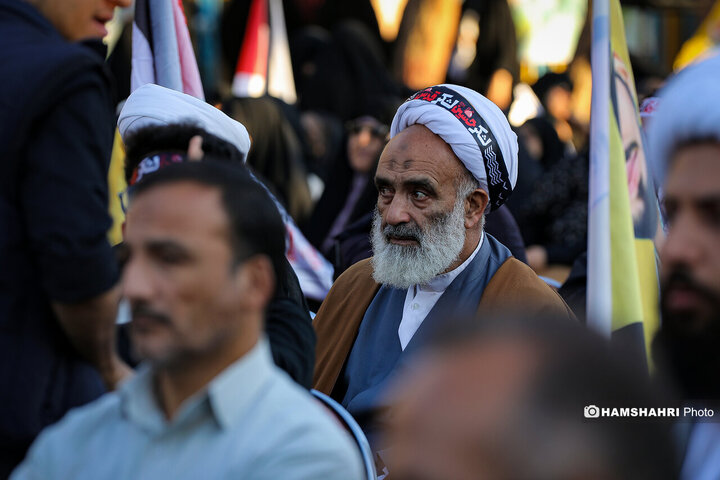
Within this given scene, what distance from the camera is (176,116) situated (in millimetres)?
3410

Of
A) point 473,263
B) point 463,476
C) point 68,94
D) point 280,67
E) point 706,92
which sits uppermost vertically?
point 706,92

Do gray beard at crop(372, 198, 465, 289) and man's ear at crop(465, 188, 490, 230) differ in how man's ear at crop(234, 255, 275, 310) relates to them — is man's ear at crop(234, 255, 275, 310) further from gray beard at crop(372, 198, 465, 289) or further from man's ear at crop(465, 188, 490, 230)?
man's ear at crop(465, 188, 490, 230)

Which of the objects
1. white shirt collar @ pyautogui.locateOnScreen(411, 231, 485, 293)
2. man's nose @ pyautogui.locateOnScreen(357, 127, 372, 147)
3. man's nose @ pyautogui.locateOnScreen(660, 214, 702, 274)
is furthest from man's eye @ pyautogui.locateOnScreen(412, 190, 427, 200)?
man's nose @ pyautogui.locateOnScreen(357, 127, 372, 147)

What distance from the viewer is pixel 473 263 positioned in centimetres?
385

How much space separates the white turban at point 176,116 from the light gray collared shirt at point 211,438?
1490 millimetres

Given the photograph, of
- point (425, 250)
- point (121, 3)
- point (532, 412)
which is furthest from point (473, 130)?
point (532, 412)

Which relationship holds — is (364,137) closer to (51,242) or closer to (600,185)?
(600,185)

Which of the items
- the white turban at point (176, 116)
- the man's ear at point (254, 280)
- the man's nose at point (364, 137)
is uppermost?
the man's ear at point (254, 280)

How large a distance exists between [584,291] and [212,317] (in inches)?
115

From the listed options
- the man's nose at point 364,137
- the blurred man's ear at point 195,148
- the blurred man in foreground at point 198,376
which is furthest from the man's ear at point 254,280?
the man's nose at point 364,137

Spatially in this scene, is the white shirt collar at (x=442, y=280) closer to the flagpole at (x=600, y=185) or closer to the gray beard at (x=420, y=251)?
the gray beard at (x=420, y=251)

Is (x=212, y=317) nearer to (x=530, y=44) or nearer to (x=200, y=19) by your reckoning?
(x=200, y=19)

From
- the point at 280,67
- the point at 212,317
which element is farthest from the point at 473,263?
the point at 280,67

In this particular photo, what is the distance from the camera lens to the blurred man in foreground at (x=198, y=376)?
1.93m
